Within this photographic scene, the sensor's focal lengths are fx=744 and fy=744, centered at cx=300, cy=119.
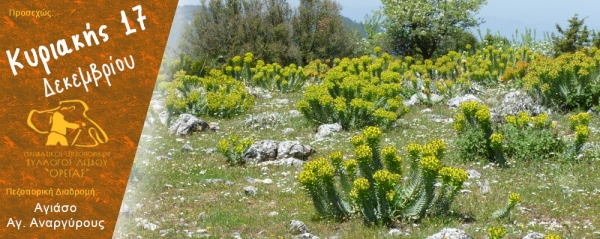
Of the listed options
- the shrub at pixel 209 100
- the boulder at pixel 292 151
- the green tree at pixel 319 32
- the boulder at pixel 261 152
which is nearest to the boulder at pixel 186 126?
the shrub at pixel 209 100

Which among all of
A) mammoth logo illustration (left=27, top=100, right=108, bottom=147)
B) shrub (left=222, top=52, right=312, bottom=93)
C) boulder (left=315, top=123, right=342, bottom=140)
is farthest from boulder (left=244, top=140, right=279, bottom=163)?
shrub (left=222, top=52, right=312, bottom=93)

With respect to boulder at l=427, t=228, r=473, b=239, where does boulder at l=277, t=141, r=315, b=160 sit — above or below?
below

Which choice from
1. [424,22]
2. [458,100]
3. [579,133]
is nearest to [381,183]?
[579,133]

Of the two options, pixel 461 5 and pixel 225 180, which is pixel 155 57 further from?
pixel 461 5

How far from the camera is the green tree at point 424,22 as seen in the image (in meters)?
33.7

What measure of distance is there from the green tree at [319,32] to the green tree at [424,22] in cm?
326

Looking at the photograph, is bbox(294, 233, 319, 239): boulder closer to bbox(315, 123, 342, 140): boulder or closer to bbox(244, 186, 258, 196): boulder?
bbox(244, 186, 258, 196): boulder

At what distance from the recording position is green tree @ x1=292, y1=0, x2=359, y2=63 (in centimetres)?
3123

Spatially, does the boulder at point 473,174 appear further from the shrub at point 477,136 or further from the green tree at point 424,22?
the green tree at point 424,22

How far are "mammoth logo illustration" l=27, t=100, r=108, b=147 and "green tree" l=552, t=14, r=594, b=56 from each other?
26485 millimetres

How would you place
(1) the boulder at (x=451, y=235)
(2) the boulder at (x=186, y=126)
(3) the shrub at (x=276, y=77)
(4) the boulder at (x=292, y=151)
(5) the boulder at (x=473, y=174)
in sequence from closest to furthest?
(1) the boulder at (x=451, y=235) < (5) the boulder at (x=473, y=174) < (4) the boulder at (x=292, y=151) < (2) the boulder at (x=186, y=126) < (3) the shrub at (x=276, y=77)

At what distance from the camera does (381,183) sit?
8359mm

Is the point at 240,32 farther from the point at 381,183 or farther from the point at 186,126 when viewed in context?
the point at 381,183

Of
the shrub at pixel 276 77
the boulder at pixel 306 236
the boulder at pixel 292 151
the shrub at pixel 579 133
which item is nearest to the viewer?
the boulder at pixel 306 236
